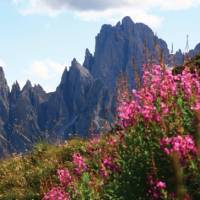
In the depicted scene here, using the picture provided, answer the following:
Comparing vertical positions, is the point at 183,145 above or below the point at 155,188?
above

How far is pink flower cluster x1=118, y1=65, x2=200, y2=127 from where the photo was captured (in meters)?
5.66

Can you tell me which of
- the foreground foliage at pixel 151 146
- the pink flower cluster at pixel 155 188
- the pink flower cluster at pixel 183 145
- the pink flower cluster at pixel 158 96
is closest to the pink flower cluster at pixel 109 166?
the foreground foliage at pixel 151 146

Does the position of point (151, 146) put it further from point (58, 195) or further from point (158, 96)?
point (58, 195)

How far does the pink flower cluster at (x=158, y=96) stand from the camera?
18.6 feet

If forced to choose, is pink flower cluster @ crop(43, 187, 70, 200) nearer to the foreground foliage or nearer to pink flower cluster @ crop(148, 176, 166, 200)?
the foreground foliage

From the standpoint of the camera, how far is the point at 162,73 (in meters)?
6.44

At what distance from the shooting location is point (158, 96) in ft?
20.1

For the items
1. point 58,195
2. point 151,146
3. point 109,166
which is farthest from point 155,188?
point 58,195

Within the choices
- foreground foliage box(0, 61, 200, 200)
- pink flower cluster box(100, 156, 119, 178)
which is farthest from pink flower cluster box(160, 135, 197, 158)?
pink flower cluster box(100, 156, 119, 178)

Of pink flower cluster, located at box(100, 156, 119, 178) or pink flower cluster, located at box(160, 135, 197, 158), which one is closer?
pink flower cluster, located at box(160, 135, 197, 158)

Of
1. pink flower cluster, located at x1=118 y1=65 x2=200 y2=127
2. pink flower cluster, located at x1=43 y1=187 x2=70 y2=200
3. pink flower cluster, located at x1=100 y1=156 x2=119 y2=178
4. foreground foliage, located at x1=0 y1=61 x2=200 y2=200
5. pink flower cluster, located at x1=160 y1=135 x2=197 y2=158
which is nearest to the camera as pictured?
pink flower cluster, located at x1=160 y1=135 x2=197 y2=158

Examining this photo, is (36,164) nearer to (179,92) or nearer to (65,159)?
(65,159)

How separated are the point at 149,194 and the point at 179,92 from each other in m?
1.50

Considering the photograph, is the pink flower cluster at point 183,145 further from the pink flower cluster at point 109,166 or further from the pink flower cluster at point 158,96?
the pink flower cluster at point 109,166
